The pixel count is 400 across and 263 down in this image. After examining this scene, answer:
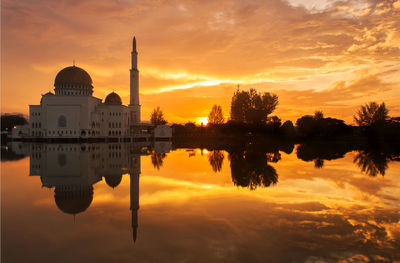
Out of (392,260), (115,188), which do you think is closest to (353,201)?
(392,260)

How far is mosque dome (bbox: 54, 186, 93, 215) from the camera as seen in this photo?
8780 millimetres

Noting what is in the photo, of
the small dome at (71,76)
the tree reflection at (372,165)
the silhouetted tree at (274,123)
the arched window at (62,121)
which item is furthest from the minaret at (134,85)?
the tree reflection at (372,165)

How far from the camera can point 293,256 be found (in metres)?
5.27

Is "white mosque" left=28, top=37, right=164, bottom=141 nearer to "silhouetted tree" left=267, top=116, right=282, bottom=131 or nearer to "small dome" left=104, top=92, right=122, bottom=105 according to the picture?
"small dome" left=104, top=92, right=122, bottom=105

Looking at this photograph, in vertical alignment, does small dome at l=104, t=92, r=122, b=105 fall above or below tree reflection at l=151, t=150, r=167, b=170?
above

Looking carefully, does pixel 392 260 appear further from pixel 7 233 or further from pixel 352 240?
pixel 7 233

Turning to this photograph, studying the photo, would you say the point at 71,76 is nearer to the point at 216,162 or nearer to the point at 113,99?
the point at 113,99

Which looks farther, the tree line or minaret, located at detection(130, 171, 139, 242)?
the tree line

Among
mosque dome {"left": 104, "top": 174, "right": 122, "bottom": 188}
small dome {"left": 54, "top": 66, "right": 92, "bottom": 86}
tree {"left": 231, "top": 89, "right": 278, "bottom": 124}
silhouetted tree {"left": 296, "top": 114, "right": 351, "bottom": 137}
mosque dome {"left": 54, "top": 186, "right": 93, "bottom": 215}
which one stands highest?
small dome {"left": 54, "top": 66, "right": 92, "bottom": 86}

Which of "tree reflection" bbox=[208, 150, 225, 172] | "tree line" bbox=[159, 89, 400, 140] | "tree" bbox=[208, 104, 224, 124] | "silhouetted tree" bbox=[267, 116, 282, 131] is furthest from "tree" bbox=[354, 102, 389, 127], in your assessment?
"tree reflection" bbox=[208, 150, 225, 172]

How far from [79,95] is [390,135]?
82.3m

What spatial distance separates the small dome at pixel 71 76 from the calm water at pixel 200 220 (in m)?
62.0

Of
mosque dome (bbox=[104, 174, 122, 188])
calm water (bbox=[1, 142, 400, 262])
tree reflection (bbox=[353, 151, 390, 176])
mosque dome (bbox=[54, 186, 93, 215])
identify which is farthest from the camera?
tree reflection (bbox=[353, 151, 390, 176])

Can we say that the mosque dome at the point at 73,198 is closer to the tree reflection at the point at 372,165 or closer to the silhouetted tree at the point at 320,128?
the tree reflection at the point at 372,165
